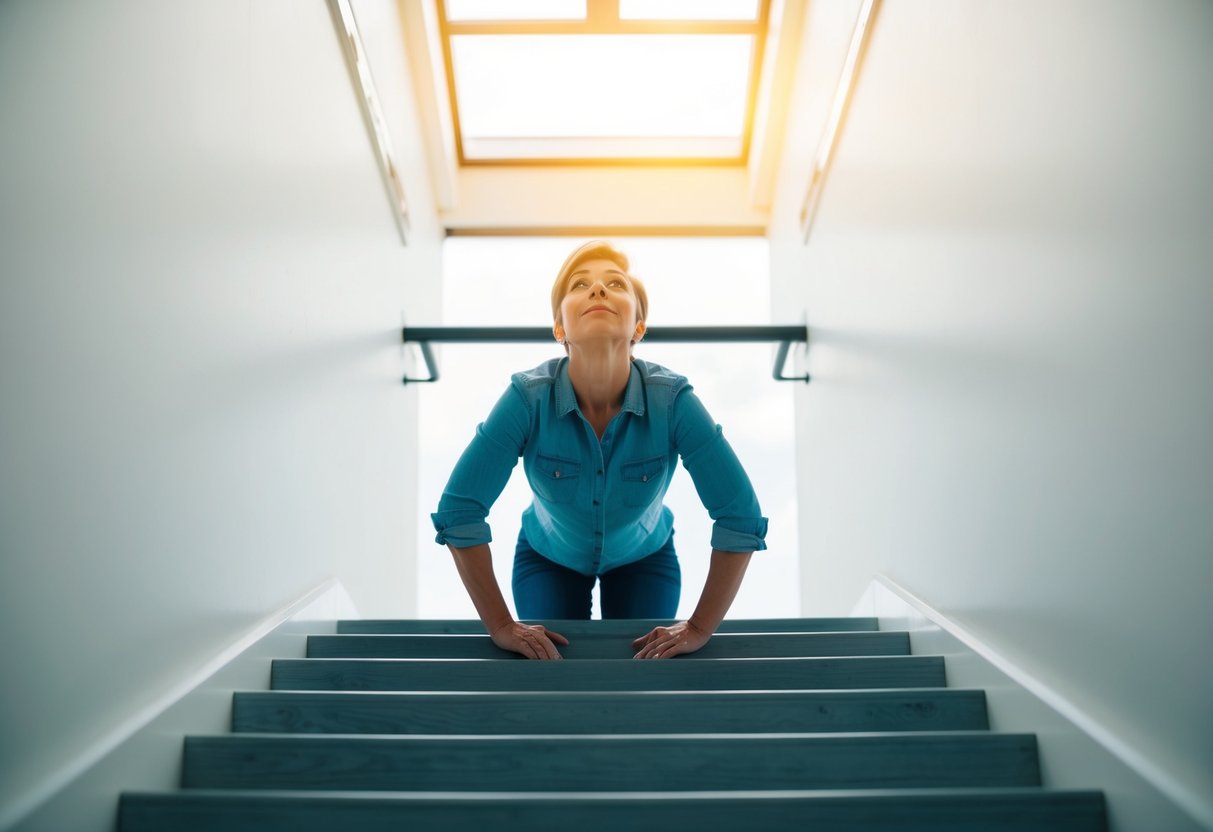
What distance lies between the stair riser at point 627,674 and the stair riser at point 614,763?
401mm

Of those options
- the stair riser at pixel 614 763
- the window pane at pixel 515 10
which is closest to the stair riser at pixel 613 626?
the stair riser at pixel 614 763

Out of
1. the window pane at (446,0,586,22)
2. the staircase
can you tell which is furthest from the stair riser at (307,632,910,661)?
the window pane at (446,0,586,22)

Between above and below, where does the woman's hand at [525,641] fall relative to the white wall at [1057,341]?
below

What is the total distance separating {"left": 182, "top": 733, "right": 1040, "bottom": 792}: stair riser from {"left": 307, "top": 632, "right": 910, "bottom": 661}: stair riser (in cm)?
51

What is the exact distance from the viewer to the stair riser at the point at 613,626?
2090mm

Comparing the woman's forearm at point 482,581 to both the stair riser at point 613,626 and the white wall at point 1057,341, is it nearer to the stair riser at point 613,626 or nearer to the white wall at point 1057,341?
the stair riser at point 613,626

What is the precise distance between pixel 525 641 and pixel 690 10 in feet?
12.7

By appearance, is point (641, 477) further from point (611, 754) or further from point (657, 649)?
point (611, 754)

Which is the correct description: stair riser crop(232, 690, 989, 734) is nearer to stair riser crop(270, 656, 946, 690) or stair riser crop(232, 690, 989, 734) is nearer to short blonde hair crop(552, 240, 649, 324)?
stair riser crop(270, 656, 946, 690)

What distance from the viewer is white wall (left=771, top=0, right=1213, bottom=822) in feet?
3.76

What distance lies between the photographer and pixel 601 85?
197 inches

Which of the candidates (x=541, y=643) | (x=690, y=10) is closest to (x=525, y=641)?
(x=541, y=643)

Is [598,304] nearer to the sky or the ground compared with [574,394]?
nearer to the sky

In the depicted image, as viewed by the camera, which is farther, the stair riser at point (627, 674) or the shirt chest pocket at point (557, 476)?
the shirt chest pocket at point (557, 476)
